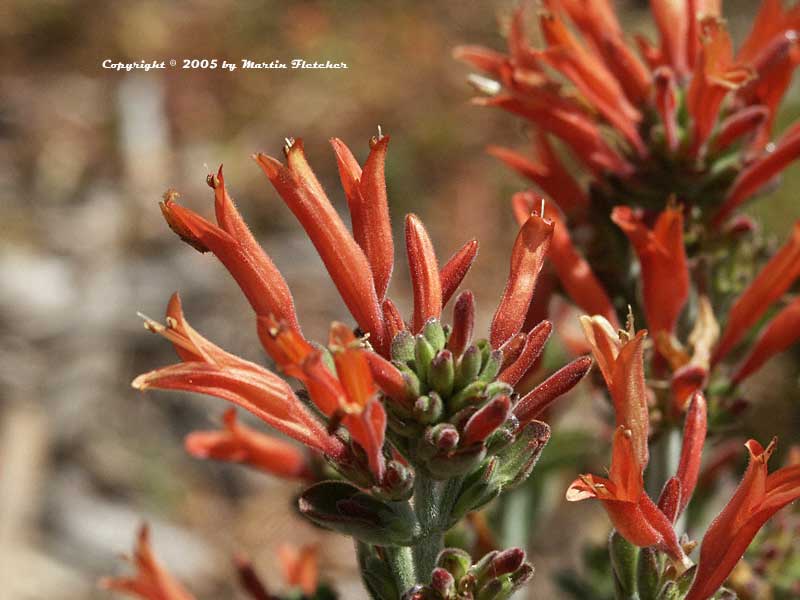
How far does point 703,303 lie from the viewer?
216cm

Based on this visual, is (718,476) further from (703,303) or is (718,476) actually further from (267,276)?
(267,276)

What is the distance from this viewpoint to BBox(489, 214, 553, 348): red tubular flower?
1568 millimetres

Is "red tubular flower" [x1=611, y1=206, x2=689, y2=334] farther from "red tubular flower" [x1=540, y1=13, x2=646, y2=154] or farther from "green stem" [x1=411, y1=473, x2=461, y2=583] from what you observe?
"green stem" [x1=411, y1=473, x2=461, y2=583]

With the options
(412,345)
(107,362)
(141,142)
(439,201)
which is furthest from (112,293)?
(412,345)

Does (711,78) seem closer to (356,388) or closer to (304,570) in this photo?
(356,388)

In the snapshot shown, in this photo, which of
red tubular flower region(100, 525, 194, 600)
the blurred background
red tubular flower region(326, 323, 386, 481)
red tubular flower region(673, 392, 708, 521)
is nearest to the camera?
red tubular flower region(326, 323, 386, 481)

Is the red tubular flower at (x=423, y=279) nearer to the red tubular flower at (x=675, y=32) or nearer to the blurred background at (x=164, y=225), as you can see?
the red tubular flower at (x=675, y=32)

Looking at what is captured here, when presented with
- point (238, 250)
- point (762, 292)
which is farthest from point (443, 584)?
point (762, 292)

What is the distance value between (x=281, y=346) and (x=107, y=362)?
5.37m

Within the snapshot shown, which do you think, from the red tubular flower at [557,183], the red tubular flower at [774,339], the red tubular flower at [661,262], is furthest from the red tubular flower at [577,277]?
the red tubular flower at [774,339]

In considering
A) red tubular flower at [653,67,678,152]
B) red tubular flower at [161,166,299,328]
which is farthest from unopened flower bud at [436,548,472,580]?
red tubular flower at [653,67,678,152]

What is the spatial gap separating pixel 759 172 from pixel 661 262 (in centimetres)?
36

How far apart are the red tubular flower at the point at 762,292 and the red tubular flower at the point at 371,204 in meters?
0.90

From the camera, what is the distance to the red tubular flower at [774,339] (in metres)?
2.13
